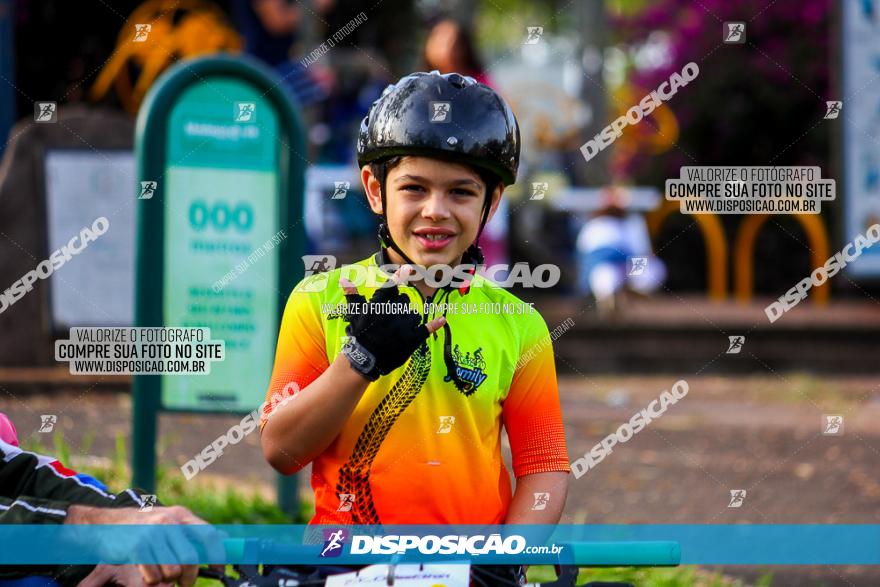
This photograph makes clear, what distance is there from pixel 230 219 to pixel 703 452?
11.3 feet

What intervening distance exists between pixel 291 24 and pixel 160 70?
9.98 feet

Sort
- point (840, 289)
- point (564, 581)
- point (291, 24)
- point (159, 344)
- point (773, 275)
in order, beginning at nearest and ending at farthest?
point (564, 581) → point (159, 344) → point (291, 24) → point (840, 289) → point (773, 275)

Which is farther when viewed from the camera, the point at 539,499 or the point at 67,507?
the point at 539,499

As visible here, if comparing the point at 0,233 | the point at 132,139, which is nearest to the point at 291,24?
the point at 132,139

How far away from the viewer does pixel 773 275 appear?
1741cm

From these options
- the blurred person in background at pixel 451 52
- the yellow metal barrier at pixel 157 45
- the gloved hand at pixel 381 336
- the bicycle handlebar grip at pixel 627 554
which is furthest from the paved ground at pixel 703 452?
the yellow metal barrier at pixel 157 45

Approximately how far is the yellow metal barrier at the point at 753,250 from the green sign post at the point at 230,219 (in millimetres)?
9556

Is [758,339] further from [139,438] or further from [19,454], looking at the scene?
[19,454]

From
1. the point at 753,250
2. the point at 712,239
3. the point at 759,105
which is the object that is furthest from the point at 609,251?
the point at 759,105

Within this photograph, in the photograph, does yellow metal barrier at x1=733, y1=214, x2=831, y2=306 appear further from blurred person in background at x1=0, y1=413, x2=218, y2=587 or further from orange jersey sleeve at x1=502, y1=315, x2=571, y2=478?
blurred person in background at x1=0, y1=413, x2=218, y2=587

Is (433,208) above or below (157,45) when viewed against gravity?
below

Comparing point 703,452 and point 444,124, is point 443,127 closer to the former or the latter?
point 444,124

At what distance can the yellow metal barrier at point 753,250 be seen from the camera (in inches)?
591

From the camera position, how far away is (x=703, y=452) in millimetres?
8281
